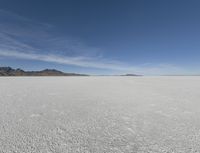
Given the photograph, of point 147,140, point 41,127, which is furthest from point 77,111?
point 147,140

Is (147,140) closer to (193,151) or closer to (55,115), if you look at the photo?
(193,151)

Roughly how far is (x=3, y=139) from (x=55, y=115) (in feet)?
3.39

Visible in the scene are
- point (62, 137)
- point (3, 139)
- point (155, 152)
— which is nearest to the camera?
point (155, 152)

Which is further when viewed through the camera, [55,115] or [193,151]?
[55,115]

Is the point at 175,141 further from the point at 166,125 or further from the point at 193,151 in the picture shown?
the point at 166,125

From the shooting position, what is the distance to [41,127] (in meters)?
2.08

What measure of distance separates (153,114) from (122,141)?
1.34 m

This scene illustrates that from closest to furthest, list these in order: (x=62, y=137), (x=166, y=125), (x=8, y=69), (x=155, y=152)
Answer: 1. (x=155, y=152)
2. (x=62, y=137)
3. (x=166, y=125)
4. (x=8, y=69)

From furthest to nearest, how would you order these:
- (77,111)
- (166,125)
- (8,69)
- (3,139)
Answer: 1. (8,69)
2. (77,111)
3. (166,125)
4. (3,139)

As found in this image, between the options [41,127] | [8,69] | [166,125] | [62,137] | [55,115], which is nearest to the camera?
[62,137]

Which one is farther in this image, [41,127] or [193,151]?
[41,127]

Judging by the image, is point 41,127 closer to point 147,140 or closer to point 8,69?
point 147,140

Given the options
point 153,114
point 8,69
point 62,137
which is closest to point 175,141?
point 153,114

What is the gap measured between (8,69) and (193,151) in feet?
414
